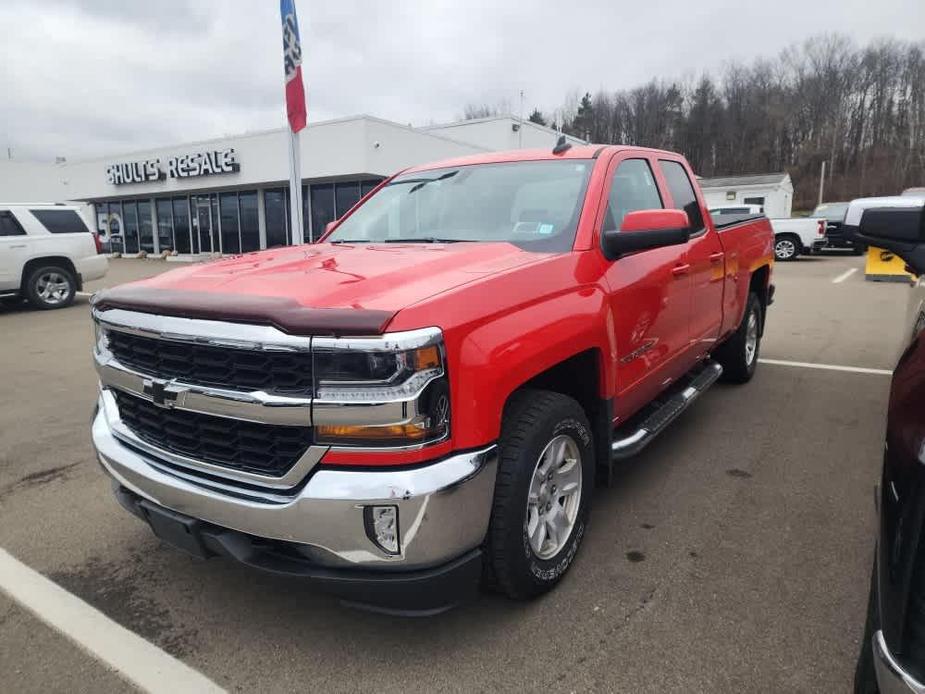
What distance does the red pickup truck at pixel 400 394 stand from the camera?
194cm

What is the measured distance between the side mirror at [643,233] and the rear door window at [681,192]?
50.6 inches

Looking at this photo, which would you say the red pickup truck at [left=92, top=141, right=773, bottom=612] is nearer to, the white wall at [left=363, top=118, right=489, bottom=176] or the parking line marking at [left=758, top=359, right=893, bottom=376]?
the parking line marking at [left=758, top=359, right=893, bottom=376]

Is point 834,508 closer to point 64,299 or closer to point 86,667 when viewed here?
point 86,667

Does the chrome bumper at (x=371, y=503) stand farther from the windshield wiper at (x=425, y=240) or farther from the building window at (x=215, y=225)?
the building window at (x=215, y=225)

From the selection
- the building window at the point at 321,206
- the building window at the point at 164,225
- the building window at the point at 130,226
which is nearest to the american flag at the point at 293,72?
the building window at the point at 321,206

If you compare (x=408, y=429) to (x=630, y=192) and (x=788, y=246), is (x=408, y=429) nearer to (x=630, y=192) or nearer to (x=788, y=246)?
(x=630, y=192)

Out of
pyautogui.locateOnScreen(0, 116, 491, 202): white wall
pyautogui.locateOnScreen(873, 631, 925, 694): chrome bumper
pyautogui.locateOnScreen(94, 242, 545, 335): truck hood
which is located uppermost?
pyautogui.locateOnScreen(0, 116, 491, 202): white wall

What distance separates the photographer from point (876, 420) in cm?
480

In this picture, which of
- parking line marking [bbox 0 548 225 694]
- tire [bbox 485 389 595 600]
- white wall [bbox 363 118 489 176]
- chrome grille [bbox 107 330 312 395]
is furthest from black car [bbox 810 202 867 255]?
parking line marking [bbox 0 548 225 694]

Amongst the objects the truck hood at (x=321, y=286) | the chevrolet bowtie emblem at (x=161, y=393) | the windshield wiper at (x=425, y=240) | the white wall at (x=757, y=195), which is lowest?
the chevrolet bowtie emblem at (x=161, y=393)

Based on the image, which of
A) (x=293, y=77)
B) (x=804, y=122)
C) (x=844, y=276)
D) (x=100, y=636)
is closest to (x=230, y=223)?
(x=293, y=77)

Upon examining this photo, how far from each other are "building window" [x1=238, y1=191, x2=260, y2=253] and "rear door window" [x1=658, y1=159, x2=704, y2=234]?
77.7 ft

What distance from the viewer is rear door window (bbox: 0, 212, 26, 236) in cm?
1130

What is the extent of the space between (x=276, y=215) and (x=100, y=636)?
81.4 feet
